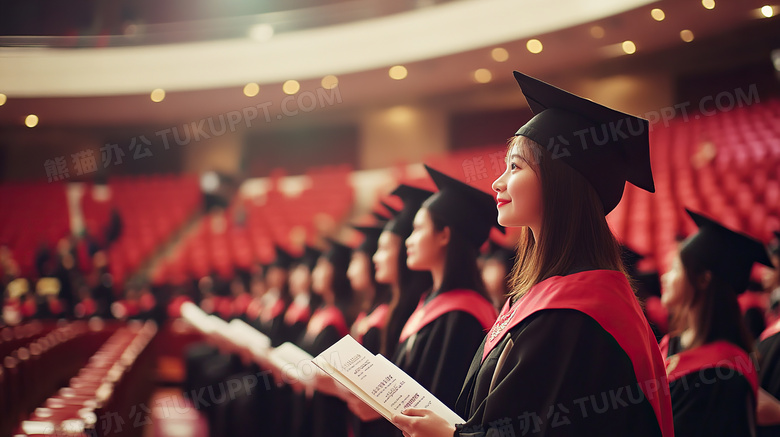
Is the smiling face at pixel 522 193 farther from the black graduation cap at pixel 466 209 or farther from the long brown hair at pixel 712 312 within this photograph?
the long brown hair at pixel 712 312

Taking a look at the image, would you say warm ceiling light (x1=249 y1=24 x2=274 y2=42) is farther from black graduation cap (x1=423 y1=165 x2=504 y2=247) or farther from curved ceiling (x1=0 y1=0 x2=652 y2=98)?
black graduation cap (x1=423 y1=165 x2=504 y2=247)

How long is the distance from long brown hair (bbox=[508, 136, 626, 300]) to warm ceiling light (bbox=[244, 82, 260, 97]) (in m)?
9.84

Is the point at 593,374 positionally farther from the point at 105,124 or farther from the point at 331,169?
the point at 105,124

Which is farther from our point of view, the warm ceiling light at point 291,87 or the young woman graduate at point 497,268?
the warm ceiling light at point 291,87

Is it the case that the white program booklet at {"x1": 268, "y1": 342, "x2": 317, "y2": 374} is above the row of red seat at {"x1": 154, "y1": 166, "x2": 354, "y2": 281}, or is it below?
below

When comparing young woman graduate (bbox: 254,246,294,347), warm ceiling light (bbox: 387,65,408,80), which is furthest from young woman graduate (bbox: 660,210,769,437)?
warm ceiling light (bbox: 387,65,408,80)

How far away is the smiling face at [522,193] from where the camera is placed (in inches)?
54.0

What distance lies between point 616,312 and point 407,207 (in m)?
1.61

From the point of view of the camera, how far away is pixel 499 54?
30.7ft

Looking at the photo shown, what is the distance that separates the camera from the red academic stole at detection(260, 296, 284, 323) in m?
4.91

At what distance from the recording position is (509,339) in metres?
1.33

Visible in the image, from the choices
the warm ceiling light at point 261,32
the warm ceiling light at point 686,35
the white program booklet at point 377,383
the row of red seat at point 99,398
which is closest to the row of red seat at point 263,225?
the warm ceiling light at point 261,32

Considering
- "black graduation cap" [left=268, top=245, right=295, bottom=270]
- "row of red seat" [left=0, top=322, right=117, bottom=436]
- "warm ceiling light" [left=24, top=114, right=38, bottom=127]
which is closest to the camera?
"row of red seat" [left=0, top=322, right=117, bottom=436]

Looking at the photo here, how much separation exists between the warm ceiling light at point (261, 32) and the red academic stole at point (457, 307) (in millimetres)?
9132
